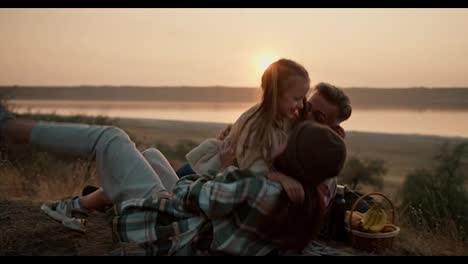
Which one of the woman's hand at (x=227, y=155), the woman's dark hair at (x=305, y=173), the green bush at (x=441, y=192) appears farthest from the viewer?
the green bush at (x=441, y=192)

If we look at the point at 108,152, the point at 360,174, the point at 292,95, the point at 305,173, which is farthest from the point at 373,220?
the point at 360,174

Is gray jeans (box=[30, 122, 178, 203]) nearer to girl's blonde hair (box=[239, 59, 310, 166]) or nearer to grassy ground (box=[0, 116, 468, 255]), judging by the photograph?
grassy ground (box=[0, 116, 468, 255])

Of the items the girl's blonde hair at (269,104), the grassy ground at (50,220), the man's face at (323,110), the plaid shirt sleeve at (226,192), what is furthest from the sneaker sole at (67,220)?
the man's face at (323,110)

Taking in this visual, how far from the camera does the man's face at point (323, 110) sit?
405 centimetres

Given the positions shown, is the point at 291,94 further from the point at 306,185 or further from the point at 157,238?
the point at 157,238

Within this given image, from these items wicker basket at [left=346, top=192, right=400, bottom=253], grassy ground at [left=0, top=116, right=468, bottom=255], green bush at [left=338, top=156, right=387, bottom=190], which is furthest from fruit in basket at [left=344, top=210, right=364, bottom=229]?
green bush at [left=338, top=156, right=387, bottom=190]

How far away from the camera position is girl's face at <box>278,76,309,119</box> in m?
3.54

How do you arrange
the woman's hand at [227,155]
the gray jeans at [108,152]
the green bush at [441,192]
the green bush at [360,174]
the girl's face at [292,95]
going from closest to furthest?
the gray jeans at [108,152] → the girl's face at [292,95] → the woman's hand at [227,155] → the green bush at [441,192] → the green bush at [360,174]

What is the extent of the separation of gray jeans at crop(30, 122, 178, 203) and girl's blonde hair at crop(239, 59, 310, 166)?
711 millimetres

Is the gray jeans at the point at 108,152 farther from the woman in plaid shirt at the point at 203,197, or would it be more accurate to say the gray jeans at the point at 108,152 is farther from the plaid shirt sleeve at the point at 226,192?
the plaid shirt sleeve at the point at 226,192

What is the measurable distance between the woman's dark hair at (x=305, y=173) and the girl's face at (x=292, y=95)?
0.28m

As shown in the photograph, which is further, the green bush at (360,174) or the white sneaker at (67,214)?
the green bush at (360,174)

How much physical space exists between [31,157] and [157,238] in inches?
319

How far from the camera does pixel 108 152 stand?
361 cm
